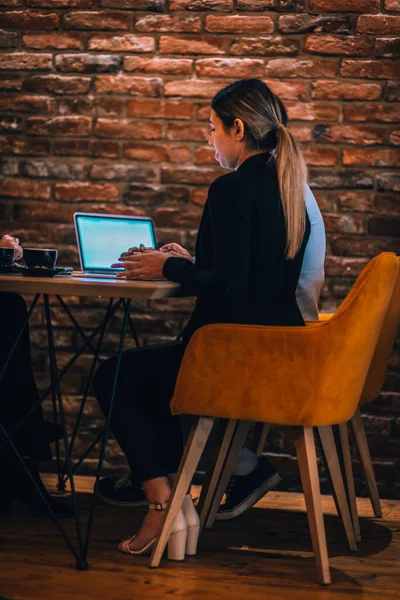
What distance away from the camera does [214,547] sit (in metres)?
2.58

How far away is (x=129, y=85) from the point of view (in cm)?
343

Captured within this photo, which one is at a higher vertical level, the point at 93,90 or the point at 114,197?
the point at 93,90

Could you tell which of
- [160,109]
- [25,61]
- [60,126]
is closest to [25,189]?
[60,126]

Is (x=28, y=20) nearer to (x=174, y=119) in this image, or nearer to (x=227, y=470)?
(x=174, y=119)

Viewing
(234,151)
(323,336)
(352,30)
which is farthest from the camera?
(352,30)

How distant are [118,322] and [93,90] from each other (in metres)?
0.93

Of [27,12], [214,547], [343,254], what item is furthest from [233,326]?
[27,12]

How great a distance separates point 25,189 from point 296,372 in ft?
5.61

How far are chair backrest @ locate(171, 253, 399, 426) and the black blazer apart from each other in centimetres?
14

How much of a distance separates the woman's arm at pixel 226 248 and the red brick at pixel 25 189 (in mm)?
1292

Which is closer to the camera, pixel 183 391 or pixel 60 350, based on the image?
pixel 183 391

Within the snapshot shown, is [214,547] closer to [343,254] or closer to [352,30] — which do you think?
[343,254]

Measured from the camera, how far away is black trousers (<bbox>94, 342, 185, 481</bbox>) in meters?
2.43

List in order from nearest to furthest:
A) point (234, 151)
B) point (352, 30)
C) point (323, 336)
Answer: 1. point (323, 336)
2. point (234, 151)
3. point (352, 30)
